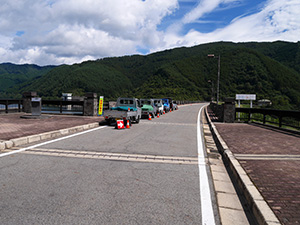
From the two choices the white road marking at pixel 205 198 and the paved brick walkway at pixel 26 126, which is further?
the paved brick walkway at pixel 26 126

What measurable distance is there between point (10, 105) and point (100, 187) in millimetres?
17553

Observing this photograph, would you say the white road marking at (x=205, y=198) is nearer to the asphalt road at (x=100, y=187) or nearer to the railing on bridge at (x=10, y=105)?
the asphalt road at (x=100, y=187)

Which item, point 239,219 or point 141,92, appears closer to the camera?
point 239,219

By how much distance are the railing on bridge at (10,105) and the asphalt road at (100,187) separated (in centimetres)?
1317

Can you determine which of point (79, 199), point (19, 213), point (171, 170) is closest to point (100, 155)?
point (171, 170)

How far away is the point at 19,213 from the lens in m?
3.29

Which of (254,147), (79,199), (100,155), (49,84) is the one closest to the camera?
(79,199)

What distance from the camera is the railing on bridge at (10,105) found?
17914 millimetres

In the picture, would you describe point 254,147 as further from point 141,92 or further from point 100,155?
point 141,92

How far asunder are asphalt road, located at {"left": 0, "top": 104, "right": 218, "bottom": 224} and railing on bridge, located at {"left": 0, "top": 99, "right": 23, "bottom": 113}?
43.2 feet

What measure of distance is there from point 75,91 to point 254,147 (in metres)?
141

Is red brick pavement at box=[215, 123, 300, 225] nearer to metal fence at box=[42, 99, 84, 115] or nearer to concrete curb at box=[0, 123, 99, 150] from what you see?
concrete curb at box=[0, 123, 99, 150]

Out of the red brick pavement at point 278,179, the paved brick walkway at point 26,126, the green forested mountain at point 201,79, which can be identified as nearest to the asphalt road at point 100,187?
the red brick pavement at point 278,179

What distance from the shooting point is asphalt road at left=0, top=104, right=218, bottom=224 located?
10.7 ft
